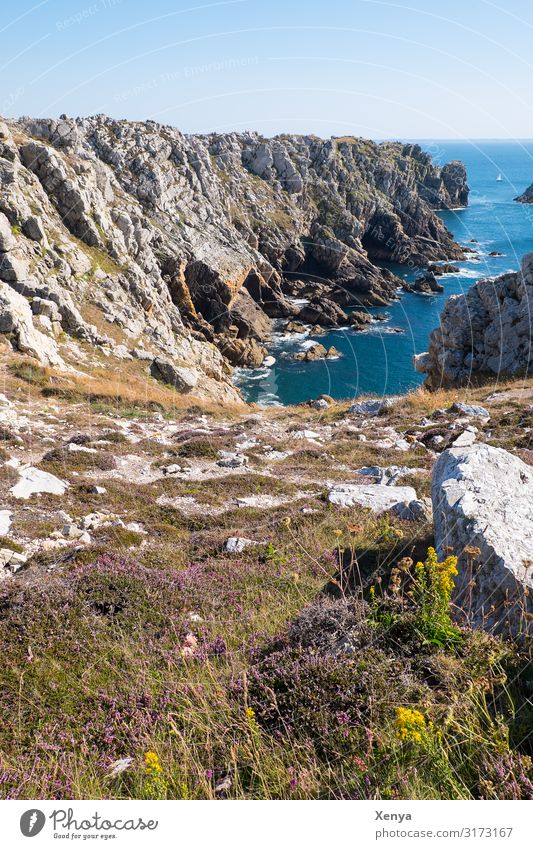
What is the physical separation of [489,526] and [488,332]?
3814 cm

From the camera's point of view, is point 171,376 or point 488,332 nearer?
point 488,332

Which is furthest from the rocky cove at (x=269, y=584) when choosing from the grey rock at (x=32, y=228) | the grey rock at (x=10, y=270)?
the grey rock at (x=32, y=228)

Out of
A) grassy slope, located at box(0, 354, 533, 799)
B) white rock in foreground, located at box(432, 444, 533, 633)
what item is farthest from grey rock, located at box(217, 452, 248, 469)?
white rock in foreground, located at box(432, 444, 533, 633)

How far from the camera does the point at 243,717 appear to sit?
5102mm

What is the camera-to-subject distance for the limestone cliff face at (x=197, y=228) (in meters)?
58.9

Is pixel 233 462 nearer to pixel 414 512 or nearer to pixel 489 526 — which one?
pixel 414 512

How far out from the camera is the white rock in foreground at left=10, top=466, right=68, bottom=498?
13.6 m

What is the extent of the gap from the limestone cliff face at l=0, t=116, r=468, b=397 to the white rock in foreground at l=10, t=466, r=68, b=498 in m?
34.8

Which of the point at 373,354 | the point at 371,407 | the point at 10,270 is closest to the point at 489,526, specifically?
the point at 371,407

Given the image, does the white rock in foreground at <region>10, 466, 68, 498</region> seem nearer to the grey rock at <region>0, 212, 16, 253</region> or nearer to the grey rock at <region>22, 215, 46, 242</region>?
the grey rock at <region>0, 212, 16, 253</region>

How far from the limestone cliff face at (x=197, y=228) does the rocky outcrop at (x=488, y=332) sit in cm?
2369

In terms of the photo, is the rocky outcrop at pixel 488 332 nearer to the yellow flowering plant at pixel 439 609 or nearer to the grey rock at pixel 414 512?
the grey rock at pixel 414 512

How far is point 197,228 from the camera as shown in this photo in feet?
345

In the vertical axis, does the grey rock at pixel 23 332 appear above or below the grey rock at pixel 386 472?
above
